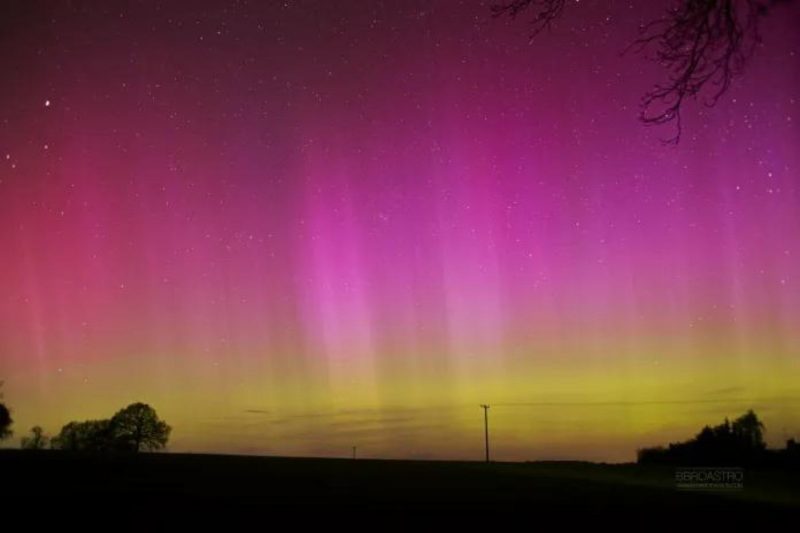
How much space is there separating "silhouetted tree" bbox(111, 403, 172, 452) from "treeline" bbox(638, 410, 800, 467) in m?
57.0

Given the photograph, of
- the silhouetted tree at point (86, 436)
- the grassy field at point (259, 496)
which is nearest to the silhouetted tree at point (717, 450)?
the grassy field at point (259, 496)

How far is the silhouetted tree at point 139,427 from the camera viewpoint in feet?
273

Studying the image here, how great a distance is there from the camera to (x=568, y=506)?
448 inches

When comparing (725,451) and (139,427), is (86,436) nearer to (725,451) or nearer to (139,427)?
(139,427)

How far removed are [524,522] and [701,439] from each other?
51.9 m

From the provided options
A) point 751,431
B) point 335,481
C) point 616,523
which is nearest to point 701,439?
point 751,431

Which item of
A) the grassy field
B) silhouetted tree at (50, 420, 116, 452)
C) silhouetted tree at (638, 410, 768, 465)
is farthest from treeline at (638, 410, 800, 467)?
A: silhouetted tree at (50, 420, 116, 452)

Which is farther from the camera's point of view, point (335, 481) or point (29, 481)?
point (335, 481)

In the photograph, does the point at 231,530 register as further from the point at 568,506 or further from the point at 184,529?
the point at 568,506

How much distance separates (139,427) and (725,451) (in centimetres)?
6490

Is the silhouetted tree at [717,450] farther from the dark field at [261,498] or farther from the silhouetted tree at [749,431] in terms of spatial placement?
the dark field at [261,498]

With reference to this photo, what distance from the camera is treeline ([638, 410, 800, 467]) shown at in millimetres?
46375

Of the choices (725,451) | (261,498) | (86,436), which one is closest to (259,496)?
(261,498)

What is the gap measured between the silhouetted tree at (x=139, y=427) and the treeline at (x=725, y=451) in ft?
187
